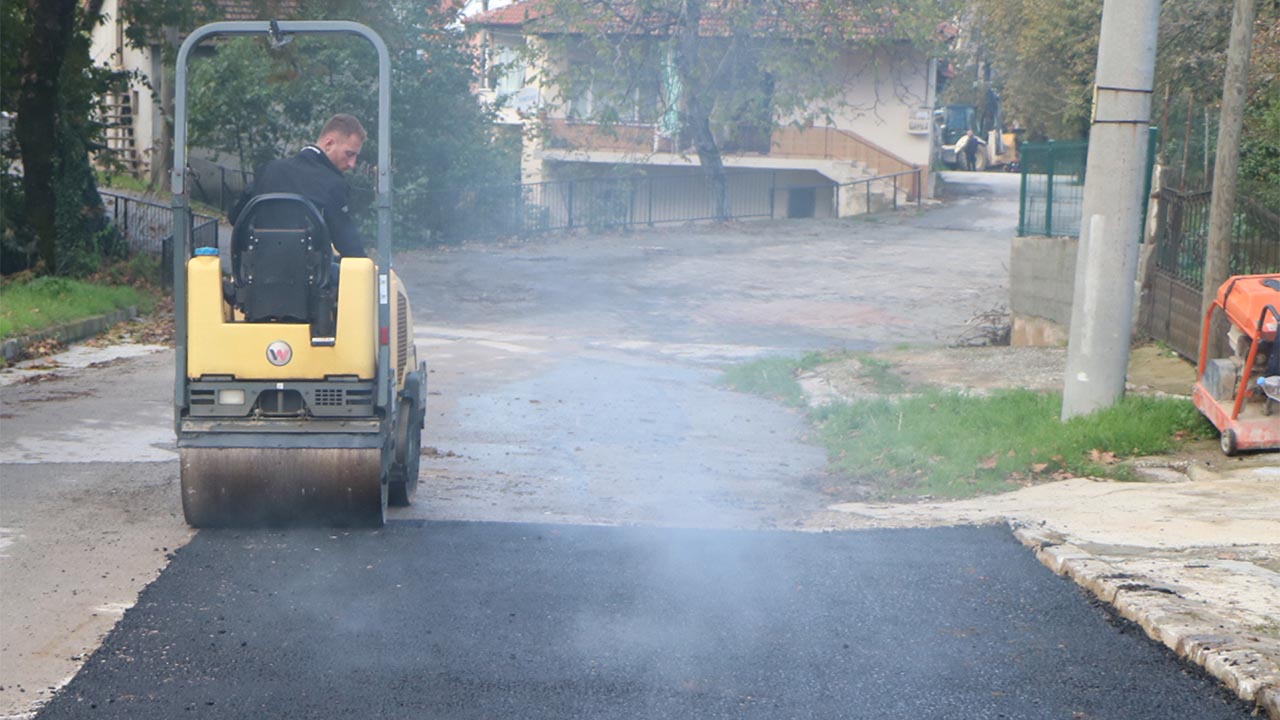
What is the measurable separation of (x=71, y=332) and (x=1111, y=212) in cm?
1162

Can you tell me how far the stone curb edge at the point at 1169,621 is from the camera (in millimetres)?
4777

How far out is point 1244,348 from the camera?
9031 mm

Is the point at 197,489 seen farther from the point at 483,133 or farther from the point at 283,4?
the point at 483,133

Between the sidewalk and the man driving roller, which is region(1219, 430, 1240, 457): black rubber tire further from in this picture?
the man driving roller

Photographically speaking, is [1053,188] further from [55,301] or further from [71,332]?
[55,301]

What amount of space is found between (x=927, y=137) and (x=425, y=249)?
19.1m

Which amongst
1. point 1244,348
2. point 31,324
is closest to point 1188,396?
point 1244,348

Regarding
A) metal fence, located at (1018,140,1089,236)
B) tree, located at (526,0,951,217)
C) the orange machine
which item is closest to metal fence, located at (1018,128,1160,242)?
metal fence, located at (1018,140,1089,236)

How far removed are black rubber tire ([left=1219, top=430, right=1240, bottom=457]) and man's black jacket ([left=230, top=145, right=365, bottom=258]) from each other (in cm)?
566

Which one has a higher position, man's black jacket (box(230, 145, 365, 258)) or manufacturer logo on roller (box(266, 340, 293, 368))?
man's black jacket (box(230, 145, 365, 258))

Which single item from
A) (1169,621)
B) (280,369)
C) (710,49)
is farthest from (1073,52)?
(1169,621)

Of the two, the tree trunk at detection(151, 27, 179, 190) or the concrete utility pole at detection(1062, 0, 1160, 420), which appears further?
the tree trunk at detection(151, 27, 179, 190)

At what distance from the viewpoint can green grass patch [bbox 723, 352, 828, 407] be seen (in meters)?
13.3

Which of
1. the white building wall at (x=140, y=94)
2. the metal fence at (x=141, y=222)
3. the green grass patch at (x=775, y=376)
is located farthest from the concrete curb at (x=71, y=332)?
the white building wall at (x=140, y=94)
